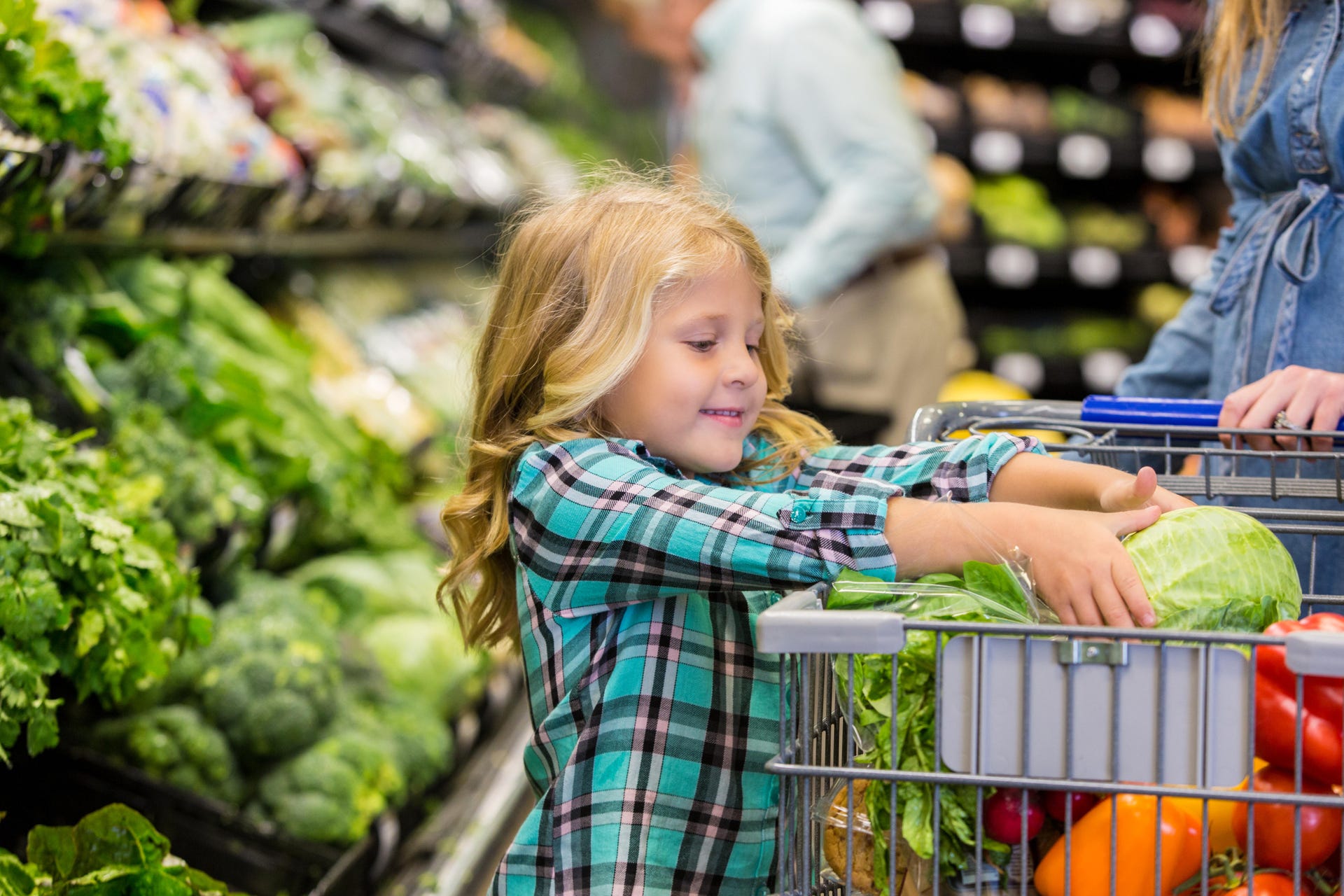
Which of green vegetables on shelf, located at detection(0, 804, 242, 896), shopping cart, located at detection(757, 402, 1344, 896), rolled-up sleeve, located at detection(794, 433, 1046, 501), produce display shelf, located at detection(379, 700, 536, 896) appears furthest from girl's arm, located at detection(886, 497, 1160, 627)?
produce display shelf, located at detection(379, 700, 536, 896)

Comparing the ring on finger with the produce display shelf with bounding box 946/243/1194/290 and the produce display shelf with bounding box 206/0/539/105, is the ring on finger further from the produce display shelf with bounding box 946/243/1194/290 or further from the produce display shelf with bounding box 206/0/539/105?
the produce display shelf with bounding box 946/243/1194/290

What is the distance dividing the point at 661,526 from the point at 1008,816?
0.40 meters

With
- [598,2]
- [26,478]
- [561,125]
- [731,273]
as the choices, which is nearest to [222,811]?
[26,478]

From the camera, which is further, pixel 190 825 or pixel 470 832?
pixel 470 832

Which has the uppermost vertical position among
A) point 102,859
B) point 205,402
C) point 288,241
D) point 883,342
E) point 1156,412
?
point 1156,412

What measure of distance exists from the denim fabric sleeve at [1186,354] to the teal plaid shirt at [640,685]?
0.80 meters

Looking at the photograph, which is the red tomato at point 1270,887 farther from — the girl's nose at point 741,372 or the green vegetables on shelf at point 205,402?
the green vegetables on shelf at point 205,402

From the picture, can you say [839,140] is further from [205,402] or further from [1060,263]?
[1060,263]

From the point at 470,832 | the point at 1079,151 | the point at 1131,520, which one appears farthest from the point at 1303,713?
the point at 1079,151

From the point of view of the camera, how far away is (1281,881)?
1.05 m

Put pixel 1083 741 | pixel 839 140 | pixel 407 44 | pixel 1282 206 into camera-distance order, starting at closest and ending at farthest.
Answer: pixel 1083 741 < pixel 1282 206 < pixel 839 140 < pixel 407 44

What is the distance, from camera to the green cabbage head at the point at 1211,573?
3.69 ft

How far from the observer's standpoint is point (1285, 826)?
105 centimetres

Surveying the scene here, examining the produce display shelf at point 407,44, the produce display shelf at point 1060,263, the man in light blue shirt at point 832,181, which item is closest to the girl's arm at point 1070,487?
the man in light blue shirt at point 832,181
